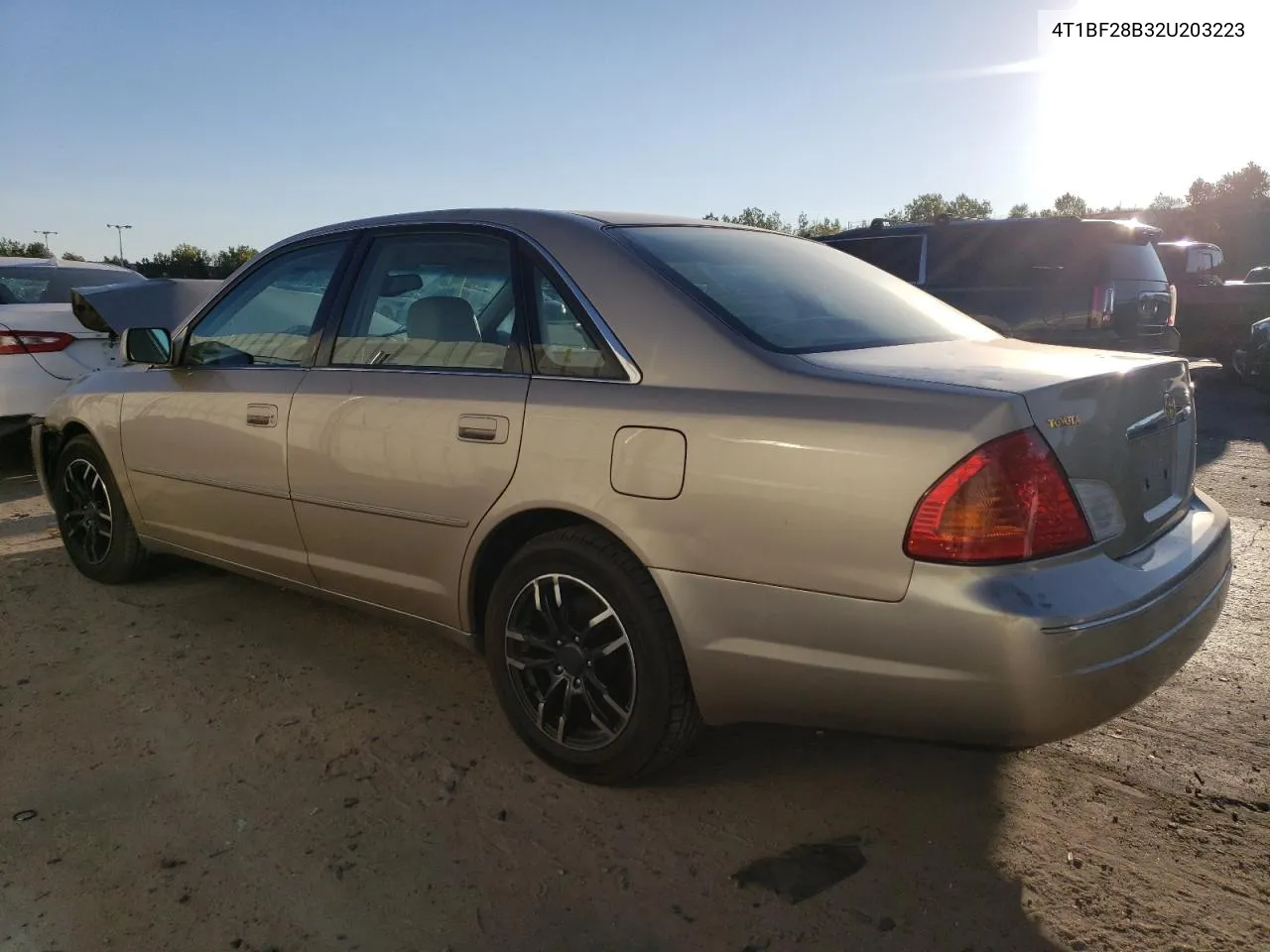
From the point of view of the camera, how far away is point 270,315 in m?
3.89

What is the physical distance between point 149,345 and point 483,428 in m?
2.02

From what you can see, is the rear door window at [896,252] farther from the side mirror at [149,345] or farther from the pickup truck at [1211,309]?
the side mirror at [149,345]

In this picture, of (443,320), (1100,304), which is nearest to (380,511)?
(443,320)

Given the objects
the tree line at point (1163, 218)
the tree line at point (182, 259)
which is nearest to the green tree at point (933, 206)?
the tree line at point (1163, 218)

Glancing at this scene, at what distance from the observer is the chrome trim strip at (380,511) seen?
9.86 feet

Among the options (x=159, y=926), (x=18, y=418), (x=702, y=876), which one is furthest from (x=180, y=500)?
(x=18, y=418)

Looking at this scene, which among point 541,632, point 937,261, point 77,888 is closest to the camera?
point 77,888

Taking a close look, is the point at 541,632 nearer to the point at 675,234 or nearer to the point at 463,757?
the point at 463,757

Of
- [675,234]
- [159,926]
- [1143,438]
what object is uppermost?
[675,234]

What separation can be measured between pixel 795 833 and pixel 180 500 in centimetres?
282

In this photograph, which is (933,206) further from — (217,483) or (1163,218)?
(217,483)

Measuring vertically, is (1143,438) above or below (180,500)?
above

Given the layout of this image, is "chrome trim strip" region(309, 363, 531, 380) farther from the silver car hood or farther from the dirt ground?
the silver car hood

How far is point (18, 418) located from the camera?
701 centimetres
